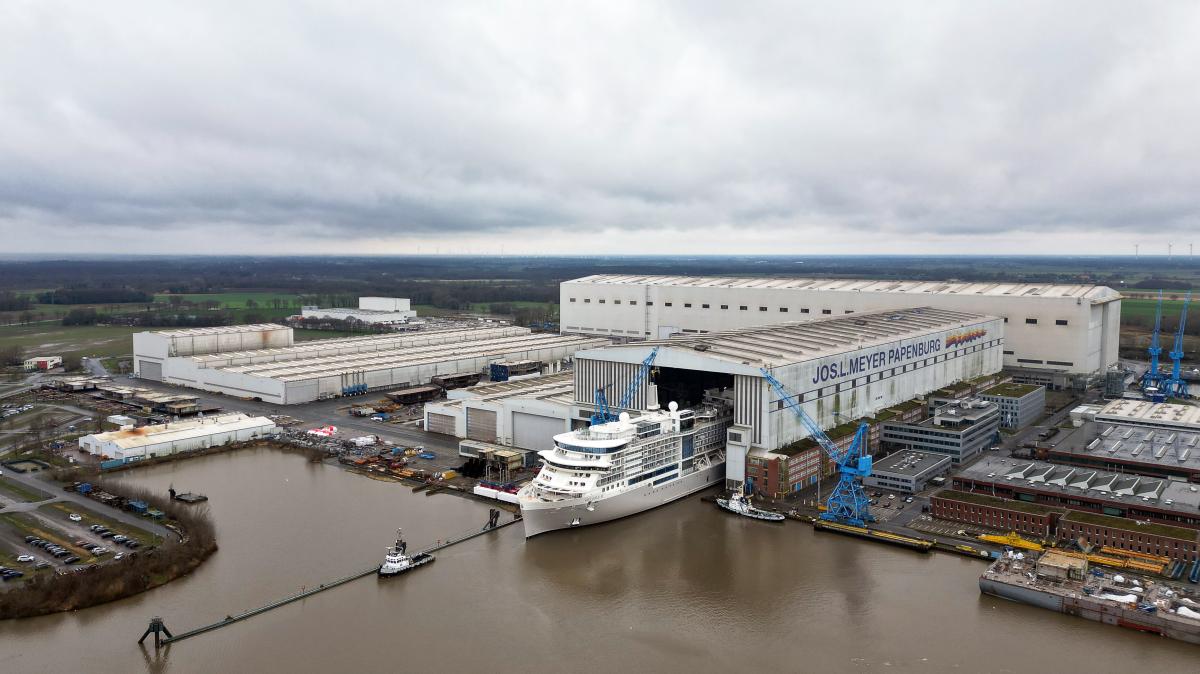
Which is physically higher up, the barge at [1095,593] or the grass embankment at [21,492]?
the grass embankment at [21,492]

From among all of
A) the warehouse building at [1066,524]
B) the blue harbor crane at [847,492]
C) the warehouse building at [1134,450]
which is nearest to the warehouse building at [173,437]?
the blue harbor crane at [847,492]

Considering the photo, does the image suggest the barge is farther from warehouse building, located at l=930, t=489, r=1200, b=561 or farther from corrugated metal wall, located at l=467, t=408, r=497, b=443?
corrugated metal wall, located at l=467, t=408, r=497, b=443

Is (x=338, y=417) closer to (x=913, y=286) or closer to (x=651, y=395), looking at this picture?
(x=651, y=395)

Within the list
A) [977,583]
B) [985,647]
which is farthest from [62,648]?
[977,583]

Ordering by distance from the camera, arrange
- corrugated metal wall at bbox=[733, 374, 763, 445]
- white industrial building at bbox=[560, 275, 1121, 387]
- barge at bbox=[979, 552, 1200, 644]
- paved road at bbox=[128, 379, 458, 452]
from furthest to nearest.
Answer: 1. white industrial building at bbox=[560, 275, 1121, 387]
2. paved road at bbox=[128, 379, 458, 452]
3. corrugated metal wall at bbox=[733, 374, 763, 445]
4. barge at bbox=[979, 552, 1200, 644]

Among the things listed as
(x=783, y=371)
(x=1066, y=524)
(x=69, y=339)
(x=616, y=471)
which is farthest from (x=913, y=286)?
(x=69, y=339)

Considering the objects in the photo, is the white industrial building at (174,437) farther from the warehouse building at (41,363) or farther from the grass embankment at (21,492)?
the warehouse building at (41,363)

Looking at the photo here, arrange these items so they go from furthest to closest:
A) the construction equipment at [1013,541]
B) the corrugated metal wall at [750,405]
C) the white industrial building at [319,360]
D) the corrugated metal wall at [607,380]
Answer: the white industrial building at [319,360] → the corrugated metal wall at [607,380] → the corrugated metal wall at [750,405] → the construction equipment at [1013,541]

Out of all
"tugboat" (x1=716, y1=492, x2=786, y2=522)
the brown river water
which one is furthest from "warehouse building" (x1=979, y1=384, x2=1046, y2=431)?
the brown river water
